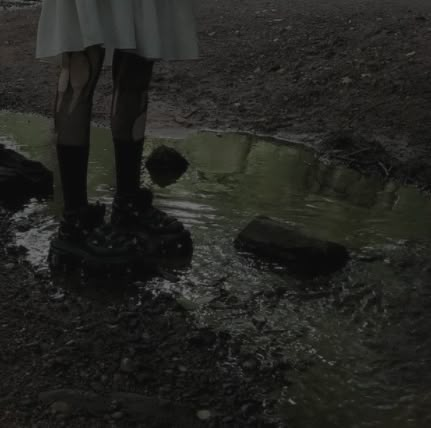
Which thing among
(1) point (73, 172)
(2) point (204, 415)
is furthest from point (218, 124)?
(2) point (204, 415)

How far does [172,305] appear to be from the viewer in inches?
110

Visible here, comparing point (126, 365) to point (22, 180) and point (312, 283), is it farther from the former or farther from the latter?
point (22, 180)

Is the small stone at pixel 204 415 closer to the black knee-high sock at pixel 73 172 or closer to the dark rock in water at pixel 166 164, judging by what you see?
the black knee-high sock at pixel 73 172

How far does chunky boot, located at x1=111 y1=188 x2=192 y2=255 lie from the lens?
321 centimetres

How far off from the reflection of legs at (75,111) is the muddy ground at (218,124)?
0.46 metres

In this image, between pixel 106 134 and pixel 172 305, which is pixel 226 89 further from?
pixel 172 305

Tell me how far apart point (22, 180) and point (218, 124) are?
2.10 metres

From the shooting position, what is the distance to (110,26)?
2.84m

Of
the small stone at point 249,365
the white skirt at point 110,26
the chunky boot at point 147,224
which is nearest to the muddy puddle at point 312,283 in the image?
the small stone at point 249,365

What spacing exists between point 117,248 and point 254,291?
60 cm

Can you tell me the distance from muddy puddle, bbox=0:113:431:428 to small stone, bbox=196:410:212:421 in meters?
0.22

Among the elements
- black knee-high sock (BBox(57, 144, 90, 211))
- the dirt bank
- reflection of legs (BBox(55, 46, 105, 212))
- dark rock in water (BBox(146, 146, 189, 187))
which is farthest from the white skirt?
the dirt bank

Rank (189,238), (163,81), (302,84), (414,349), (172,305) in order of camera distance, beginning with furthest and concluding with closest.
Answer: (163,81)
(302,84)
(189,238)
(172,305)
(414,349)

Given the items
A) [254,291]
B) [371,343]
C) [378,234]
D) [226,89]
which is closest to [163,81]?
[226,89]
